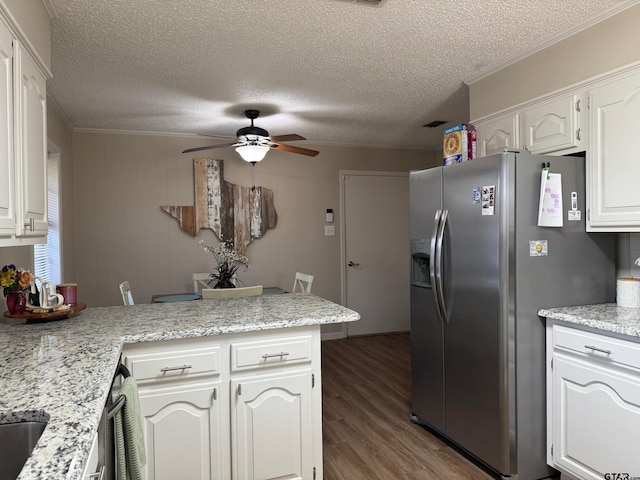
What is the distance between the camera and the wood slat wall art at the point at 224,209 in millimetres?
4949

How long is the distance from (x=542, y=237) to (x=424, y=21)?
1277 millimetres

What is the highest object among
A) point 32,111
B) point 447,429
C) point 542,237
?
point 32,111

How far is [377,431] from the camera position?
3.00 m

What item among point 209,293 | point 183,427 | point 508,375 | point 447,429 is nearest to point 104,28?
point 209,293

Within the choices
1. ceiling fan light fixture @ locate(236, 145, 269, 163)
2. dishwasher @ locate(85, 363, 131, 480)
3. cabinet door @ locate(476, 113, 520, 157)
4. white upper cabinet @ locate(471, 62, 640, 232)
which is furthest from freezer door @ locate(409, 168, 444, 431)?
dishwasher @ locate(85, 363, 131, 480)

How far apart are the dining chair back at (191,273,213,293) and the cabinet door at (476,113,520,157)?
2.82 metres

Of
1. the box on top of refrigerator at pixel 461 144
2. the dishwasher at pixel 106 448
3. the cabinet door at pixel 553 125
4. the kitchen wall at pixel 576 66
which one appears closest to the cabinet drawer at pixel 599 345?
the kitchen wall at pixel 576 66

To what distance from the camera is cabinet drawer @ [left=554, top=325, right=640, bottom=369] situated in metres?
1.93

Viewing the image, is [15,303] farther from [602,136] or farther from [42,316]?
[602,136]

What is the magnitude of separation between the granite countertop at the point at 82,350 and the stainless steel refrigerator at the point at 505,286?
0.80m

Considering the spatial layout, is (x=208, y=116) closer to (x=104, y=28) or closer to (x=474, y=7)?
(x=104, y=28)

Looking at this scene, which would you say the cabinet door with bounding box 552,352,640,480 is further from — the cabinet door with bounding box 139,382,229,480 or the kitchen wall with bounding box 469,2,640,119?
the cabinet door with bounding box 139,382,229,480

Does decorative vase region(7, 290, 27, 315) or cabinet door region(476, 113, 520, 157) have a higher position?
cabinet door region(476, 113, 520, 157)

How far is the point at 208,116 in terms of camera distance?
4.16m
